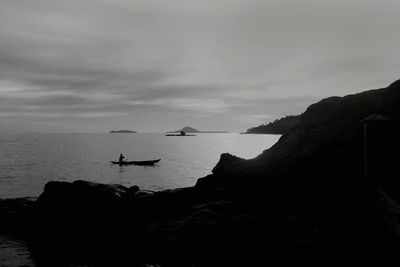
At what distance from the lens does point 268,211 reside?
80.8 feet

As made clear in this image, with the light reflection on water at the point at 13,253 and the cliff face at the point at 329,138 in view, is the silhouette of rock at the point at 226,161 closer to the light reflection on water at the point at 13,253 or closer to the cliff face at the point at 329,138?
the cliff face at the point at 329,138

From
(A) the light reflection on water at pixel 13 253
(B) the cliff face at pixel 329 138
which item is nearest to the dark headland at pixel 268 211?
(B) the cliff face at pixel 329 138

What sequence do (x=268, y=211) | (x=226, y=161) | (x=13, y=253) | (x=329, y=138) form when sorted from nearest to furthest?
(x=268, y=211) → (x=13, y=253) → (x=329, y=138) → (x=226, y=161)

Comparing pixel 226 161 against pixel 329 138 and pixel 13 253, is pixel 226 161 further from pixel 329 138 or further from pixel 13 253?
pixel 13 253

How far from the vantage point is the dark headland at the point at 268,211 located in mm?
20667

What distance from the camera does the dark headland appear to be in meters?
20.7

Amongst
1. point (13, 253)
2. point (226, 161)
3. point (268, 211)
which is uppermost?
point (226, 161)

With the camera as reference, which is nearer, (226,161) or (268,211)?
(268,211)

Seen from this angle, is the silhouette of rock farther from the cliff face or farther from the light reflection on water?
the light reflection on water

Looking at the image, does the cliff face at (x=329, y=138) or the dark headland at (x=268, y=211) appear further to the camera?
the cliff face at (x=329, y=138)

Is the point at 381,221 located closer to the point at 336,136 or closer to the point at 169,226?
the point at 336,136

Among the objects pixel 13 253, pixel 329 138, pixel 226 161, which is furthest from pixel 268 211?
pixel 13 253

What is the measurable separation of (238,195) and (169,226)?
5907mm

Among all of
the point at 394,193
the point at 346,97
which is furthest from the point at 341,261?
the point at 346,97
